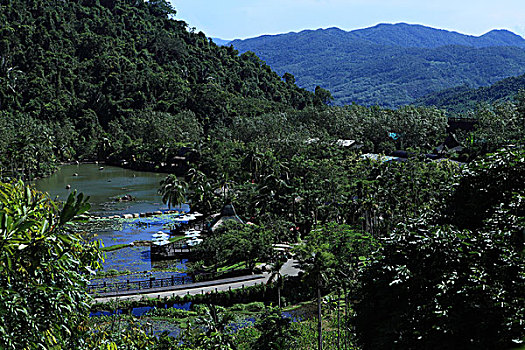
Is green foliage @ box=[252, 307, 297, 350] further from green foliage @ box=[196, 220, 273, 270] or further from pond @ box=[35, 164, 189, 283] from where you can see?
pond @ box=[35, 164, 189, 283]

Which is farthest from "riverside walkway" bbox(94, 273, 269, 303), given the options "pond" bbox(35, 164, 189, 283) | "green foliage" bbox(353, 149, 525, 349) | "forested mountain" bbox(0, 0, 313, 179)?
"forested mountain" bbox(0, 0, 313, 179)

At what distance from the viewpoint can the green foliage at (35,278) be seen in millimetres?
7387

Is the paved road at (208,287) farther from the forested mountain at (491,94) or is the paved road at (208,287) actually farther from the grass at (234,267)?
the forested mountain at (491,94)

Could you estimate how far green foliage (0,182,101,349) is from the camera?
7.39 meters

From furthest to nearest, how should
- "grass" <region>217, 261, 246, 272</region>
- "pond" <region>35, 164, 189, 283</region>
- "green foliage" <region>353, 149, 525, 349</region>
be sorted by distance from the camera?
"pond" <region>35, 164, 189, 283</region> < "grass" <region>217, 261, 246, 272</region> < "green foliage" <region>353, 149, 525, 349</region>

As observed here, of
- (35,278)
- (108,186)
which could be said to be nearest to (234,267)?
(35,278)

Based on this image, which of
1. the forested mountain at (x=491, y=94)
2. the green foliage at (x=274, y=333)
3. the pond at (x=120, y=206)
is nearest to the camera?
the green foliage at (x=274, y=333)

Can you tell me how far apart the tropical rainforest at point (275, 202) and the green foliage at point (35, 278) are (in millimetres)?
31

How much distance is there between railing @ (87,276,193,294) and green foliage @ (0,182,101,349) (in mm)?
24723

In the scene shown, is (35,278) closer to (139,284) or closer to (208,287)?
(139,284)

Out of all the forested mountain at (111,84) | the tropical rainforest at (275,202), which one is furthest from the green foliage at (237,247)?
the forested mountain at (111,84)

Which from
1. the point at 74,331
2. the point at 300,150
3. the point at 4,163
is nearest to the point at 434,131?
the point at 300,150

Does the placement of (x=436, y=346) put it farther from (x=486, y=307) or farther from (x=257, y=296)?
(x=257, y=296)

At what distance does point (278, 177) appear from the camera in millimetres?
50344
